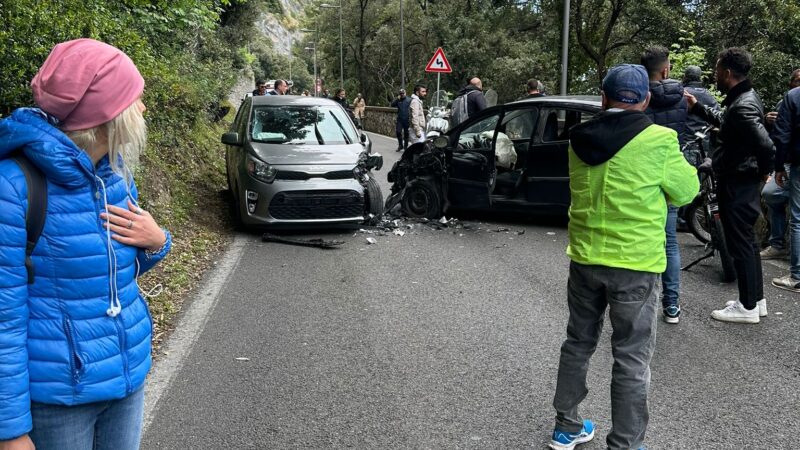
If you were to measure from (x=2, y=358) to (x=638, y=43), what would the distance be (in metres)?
26.5

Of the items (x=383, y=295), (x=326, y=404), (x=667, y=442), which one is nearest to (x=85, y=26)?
(x=383, y=295)

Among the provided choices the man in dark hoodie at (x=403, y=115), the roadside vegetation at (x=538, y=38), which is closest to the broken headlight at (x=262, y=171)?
the roadside vegetation at (x=538, y=38)

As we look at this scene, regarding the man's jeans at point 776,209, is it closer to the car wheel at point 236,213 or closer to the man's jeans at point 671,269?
the man's jeans at point 671,269

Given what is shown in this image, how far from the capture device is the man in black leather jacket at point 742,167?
199 inches

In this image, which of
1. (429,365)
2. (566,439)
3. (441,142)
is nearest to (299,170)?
(441,142)

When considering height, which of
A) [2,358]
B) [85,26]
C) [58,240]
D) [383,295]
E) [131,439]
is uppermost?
[85,26]

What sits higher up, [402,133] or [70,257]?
[70,257]

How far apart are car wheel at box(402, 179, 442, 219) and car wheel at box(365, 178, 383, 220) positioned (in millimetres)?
534

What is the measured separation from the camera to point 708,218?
734 centimetres

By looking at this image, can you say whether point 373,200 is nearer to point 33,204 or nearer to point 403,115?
point 33,204

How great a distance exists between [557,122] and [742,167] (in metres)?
3.95

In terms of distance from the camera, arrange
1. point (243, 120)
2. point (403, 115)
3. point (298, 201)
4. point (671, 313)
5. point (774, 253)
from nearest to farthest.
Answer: point (671, 313) → point (774, 253) → point (298, 201) → point (243, 120) → point (403, 115)

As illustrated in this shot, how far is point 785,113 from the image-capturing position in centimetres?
603

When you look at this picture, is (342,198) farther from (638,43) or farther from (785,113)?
(638,43)
